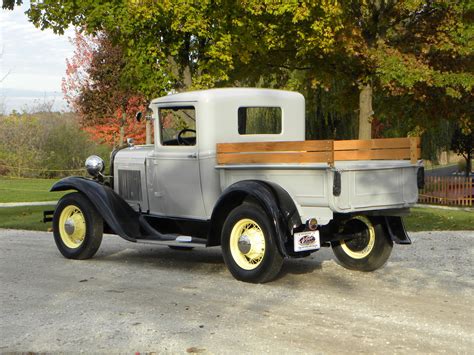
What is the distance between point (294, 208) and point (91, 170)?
376cm

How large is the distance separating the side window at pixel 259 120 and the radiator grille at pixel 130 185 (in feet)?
5.42

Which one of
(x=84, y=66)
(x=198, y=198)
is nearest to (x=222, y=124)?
(x=198, y=198)

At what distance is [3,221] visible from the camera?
15680mm

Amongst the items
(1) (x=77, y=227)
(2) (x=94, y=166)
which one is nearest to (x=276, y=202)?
(1) (x=77, y=227)

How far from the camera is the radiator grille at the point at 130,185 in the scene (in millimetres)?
9641

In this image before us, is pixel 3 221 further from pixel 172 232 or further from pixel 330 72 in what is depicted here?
pixel 330 72

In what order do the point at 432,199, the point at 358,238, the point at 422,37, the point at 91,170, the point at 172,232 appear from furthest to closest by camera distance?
the point at 432,199 < the point at 422,37 < the point at 91,170 < the point at 172,232 < the point at 358,238

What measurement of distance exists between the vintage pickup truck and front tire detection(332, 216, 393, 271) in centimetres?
1

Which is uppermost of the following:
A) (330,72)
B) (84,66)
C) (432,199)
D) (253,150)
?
(84,66)

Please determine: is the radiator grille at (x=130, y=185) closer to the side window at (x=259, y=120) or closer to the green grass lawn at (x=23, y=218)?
the side window at (x=259, y=120)

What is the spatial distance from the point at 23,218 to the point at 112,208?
7576mm

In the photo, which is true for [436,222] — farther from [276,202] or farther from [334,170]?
[334,170]

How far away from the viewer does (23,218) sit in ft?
53.0

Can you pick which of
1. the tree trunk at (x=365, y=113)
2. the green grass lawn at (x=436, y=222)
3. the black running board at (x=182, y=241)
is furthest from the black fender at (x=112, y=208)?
the tree trunk at (x=365, y=113)
